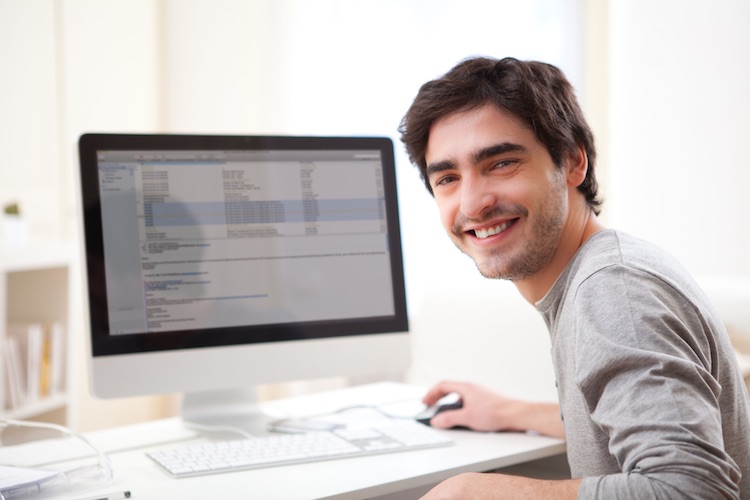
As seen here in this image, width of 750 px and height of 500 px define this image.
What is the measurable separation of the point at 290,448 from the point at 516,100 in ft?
2.18

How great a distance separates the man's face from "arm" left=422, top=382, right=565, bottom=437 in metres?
0.30

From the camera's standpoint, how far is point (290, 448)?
4.52ft

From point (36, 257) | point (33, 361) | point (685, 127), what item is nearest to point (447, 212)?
point (685, 127)

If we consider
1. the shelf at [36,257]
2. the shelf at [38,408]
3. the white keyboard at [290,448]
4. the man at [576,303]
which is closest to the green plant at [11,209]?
the shelf at [36,257]

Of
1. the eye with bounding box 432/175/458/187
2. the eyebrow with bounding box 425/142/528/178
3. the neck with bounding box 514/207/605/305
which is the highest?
the eyebrow with bounding box 425/142/528/178

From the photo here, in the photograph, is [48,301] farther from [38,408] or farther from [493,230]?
[493,230]

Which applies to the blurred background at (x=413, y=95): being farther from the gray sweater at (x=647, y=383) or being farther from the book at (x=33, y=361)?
the gray sweater at (x=647, y=383)

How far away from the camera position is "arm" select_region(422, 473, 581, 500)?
1.04 m

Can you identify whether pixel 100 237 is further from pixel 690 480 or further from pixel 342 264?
pixel 690 480

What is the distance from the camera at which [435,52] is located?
3.24m

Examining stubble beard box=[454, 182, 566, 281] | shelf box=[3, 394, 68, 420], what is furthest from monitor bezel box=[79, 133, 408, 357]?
shelf box=[3, 394, 68, 420]

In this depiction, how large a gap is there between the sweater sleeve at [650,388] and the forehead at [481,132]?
31 centimetres

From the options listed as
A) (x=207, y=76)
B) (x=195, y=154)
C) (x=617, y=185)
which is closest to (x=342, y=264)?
(x=195, y=154)

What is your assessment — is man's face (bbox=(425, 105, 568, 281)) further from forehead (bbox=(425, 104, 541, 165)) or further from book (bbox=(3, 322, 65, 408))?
book (bbox=(3, 322, 65, 408))
